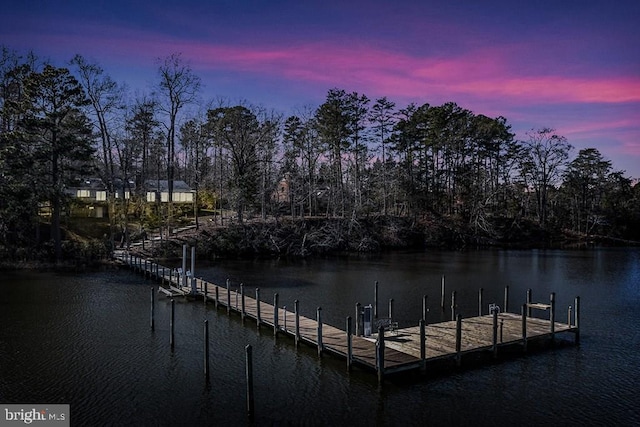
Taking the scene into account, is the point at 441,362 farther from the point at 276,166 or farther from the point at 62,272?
the point at 276,166

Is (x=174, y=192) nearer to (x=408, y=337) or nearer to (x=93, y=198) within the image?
(x=93, y=198)

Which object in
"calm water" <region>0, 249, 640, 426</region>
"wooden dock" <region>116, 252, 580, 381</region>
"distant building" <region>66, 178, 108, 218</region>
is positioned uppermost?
"distant building" <region>66, 178, 108, 218</region>

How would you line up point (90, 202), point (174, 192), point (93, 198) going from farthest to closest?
point (174, 192) → point (93, 198) → point (90, 202)

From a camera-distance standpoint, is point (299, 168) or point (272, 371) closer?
point (272, 371)

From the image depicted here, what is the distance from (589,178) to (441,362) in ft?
234

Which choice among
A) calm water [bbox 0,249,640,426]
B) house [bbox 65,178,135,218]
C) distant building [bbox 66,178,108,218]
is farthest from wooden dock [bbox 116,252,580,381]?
distant building [bbox 66,178,108,218]

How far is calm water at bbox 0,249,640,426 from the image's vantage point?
1355 centimetres

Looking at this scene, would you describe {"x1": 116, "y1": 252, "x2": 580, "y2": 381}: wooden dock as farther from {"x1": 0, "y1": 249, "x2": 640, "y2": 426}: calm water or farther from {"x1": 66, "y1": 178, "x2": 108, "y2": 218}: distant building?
{"x1": 66, "y1": 178, "x2": 108, "y2": 218}: distant building

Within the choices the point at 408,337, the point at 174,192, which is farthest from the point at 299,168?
the point at 408,337

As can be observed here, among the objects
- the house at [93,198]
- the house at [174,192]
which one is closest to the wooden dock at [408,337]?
the house at [93,198]

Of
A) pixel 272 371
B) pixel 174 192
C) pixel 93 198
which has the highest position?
pixel 174 192

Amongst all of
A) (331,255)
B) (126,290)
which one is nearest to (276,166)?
(331,255)

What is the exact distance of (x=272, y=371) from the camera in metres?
16.5

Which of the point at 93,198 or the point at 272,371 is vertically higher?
the point at 93,198
